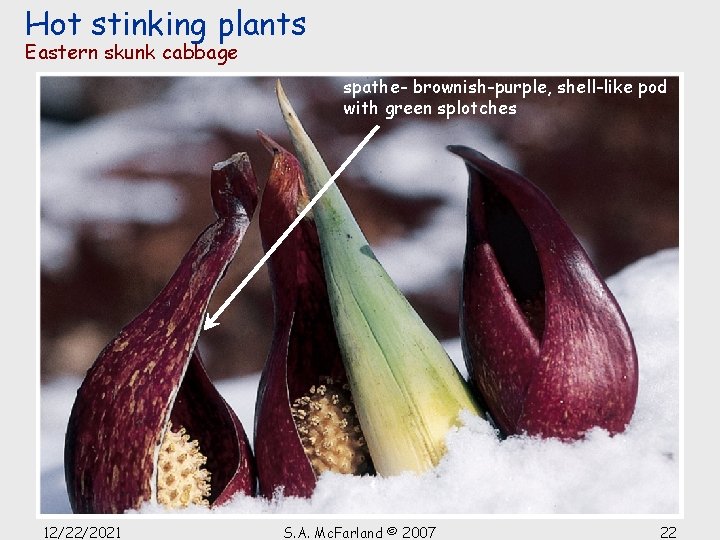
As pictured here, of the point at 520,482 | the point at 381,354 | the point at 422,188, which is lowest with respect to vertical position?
the point at 520,482

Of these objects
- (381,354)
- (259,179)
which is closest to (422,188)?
(259,179)

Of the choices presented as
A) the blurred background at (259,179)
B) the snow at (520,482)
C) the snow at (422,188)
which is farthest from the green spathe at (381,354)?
the snow at (422,188)

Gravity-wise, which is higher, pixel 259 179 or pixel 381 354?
pixel 259 179

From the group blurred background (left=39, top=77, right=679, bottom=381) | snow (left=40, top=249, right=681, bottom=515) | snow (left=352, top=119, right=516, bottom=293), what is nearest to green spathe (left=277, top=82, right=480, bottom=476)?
snow (left=40, top=249, right=681, bottom=515)

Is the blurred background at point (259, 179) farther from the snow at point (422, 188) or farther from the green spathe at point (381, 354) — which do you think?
the green spathe at point (381, 354)

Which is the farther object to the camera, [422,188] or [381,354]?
[422,188]

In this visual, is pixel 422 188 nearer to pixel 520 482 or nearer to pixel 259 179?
pixel 259 179
